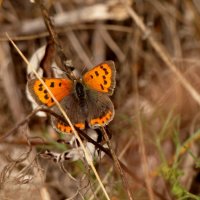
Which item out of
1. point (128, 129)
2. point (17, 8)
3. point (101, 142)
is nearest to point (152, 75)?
point (128, 129)

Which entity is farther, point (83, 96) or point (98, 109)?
point (83, 96)

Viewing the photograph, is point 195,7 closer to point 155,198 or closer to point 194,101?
point 194,101

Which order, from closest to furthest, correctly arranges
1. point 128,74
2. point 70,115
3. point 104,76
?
point 104,76, point 70,115, point 128,74

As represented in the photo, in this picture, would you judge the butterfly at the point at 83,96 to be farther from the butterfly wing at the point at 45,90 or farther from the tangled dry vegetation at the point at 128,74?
the tangled dry vegetation at the point at 128,74

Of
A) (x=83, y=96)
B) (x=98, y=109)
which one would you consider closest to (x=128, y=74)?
(x=83, y=96)

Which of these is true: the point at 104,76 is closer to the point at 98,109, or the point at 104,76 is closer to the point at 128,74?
the point at 98,109
